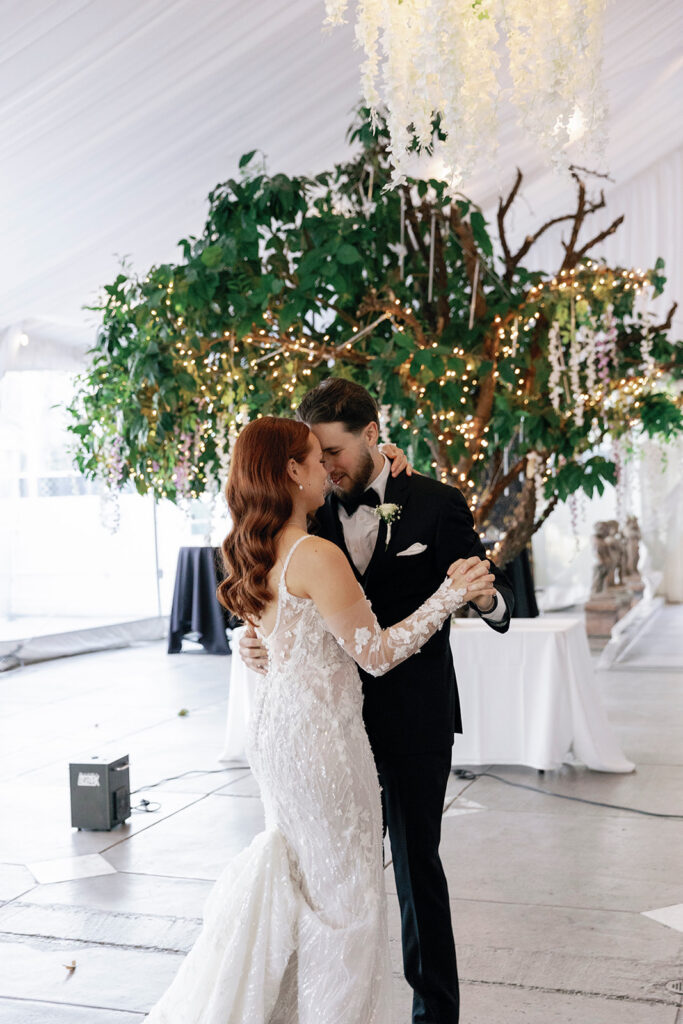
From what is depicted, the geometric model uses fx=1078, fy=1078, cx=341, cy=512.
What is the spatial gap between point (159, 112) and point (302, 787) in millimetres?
3409

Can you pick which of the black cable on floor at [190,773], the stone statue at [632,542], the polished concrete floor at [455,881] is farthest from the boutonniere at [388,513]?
the stone statue at [632,542]

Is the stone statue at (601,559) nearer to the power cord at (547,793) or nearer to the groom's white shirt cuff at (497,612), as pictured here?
the power cord at (547,793)

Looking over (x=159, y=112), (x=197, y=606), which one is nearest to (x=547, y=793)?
(x=159, y=112)

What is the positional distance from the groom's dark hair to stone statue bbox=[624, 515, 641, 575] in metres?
6.59

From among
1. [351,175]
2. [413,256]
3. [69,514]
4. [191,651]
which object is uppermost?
[351,175]

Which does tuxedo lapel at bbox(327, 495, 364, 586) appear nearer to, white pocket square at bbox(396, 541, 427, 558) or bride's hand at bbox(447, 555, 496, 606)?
white pocket square at bbox(396, 541, 427, 558)

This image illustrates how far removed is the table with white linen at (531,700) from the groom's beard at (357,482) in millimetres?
2619

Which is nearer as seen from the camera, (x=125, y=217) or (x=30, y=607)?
(x=125, y=217)

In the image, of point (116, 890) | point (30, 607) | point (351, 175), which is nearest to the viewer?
point (116, 890)

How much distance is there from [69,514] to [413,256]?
600 centimetres

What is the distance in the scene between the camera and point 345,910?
7.29 ft

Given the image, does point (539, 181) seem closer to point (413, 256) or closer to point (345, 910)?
point (413, 256)

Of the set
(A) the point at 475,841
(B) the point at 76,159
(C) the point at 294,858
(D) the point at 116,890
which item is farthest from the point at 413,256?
(C) the point at 294,858

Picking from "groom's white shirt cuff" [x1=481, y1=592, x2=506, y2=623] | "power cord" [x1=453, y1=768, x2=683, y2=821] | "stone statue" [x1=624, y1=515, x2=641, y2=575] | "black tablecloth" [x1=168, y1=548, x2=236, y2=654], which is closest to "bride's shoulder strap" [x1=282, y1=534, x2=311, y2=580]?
"groom's white shirt cuff" [x1=481, y1=592, x2=506, y2=623]
